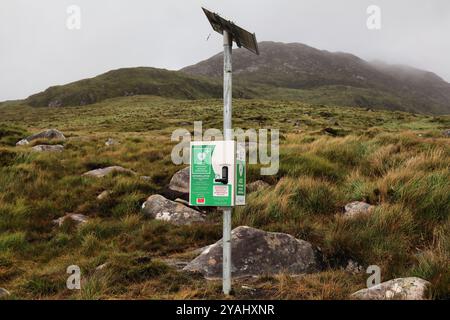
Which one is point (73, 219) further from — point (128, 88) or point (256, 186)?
point (128, 88)

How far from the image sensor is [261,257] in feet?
18.9

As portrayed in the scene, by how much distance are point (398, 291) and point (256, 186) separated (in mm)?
5265

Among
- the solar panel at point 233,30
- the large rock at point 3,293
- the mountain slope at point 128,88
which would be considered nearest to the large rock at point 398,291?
the solar panel at point 233,30

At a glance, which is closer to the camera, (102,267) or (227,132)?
(227,132)

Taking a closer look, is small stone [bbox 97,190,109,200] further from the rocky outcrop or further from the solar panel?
the solar panel

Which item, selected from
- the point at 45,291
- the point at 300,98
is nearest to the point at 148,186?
the point at 45,291

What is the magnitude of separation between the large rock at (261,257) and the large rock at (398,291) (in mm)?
1290

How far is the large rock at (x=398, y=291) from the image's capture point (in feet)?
13.6

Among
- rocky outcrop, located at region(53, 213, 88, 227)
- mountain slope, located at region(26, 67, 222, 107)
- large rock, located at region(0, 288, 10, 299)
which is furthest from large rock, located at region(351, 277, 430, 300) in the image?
mountain slope, located at region(26, 67, 222, 107)

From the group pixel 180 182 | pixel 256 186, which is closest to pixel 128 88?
pixel 180 182

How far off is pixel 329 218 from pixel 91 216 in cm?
467

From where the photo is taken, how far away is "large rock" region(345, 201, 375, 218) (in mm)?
6902

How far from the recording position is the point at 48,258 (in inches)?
263
